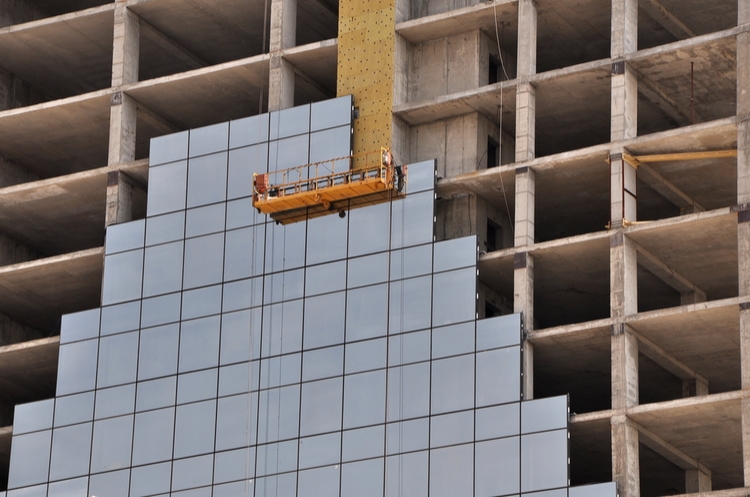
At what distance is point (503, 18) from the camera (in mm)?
78938

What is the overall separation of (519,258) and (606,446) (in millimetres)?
7513

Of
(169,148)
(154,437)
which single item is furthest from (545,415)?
(169,148)

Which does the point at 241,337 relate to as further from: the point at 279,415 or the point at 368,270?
the point at 368,270

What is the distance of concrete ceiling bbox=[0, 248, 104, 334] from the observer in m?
84.1

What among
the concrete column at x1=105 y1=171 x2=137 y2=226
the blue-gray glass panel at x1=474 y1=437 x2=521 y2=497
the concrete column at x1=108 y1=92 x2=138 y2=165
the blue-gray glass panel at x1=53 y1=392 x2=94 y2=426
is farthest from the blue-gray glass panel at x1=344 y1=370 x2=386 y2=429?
the concrete column at x1=108 y1=92 x2=138 y2=165

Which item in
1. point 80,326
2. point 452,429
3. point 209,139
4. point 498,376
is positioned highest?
point 209,139

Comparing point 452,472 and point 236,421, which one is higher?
point 236,421

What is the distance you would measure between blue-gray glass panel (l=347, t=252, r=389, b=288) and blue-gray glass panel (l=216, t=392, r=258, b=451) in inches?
225

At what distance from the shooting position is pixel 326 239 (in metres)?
77.1

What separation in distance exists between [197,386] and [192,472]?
3.43m

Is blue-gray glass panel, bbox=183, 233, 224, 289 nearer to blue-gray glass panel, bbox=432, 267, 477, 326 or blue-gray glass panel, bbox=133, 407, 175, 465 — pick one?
blue-gray glass panel, bbox=133, 407, 175, 465

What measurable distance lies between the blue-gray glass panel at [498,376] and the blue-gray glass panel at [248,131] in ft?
47.0

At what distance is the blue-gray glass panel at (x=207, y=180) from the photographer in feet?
264

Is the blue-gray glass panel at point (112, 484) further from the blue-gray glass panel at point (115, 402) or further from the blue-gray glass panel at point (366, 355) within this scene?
the blue-gray glass panel at point (366, 355)
